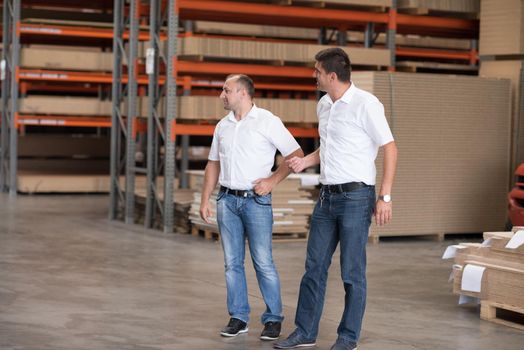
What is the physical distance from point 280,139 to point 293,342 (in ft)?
4.28

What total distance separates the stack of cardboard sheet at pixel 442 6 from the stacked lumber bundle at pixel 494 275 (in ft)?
20.3

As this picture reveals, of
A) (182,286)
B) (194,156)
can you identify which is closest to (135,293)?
(182,286)

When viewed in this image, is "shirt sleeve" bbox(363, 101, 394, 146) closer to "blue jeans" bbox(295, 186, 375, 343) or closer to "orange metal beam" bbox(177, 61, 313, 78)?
"blue jeans" bbox(295, 186, 375, 343)

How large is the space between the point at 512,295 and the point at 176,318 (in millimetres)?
2396

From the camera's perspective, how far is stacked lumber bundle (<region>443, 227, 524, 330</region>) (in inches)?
286

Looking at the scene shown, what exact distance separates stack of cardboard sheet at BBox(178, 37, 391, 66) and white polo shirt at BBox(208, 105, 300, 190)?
586 cm

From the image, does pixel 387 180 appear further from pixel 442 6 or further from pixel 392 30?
pixel 442 6

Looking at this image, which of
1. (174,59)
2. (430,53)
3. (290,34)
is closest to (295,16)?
(174,59)

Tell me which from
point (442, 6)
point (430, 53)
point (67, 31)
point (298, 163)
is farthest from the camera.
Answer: point (67, 31)

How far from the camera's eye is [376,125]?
5977 mm

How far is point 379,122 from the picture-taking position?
19.6 ft

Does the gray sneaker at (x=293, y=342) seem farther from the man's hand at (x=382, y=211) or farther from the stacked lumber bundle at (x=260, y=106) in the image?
the stacked lumber bundle at (x=260, y=106)

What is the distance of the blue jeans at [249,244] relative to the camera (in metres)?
6.61

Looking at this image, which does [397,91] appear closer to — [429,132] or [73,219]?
[429,132]
